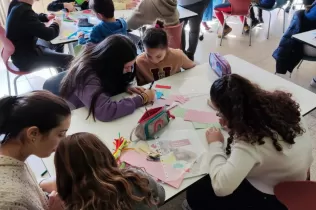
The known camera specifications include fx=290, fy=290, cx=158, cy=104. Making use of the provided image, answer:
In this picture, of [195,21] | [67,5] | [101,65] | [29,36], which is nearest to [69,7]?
[67,5]

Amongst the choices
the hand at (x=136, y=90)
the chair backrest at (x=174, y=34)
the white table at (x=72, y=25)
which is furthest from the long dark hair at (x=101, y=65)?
the white table at (x=72, y=25)

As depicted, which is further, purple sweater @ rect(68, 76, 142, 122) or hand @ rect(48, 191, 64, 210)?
purple sweater @ rect(68, 76, 142, 122)

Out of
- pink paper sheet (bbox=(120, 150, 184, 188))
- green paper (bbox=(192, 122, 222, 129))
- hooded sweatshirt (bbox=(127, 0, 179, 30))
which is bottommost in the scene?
pink paper sheet (bbox=(120, 150, 184, 188))

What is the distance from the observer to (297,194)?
1062 mm

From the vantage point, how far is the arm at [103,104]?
145 cm

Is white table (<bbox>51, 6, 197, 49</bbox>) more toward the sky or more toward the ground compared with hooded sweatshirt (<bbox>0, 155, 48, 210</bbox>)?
more toward the ground

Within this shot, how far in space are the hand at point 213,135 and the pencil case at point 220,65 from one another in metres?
0.55

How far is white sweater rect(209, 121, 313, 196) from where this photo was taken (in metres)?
1.08

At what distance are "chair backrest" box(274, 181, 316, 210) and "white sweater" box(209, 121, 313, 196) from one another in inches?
2.8

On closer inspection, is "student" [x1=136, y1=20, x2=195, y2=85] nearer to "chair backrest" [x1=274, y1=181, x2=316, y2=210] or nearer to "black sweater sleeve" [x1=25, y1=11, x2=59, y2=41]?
"black sweater sleeve" [x1=25, y1=11, x2=59, y2=41]

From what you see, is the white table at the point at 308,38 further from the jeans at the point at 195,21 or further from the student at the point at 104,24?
the student at the point at 104,24

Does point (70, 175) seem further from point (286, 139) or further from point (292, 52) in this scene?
point (292, 52)

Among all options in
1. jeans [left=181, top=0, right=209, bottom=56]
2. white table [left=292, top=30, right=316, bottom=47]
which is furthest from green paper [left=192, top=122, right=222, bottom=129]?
jeans [left=181, top=0, right=209, bottom=56]

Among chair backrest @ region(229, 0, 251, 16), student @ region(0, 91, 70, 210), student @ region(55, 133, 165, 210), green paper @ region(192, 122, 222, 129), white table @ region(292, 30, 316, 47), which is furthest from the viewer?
chair backrest @ region(229, 0, 251, 16)
